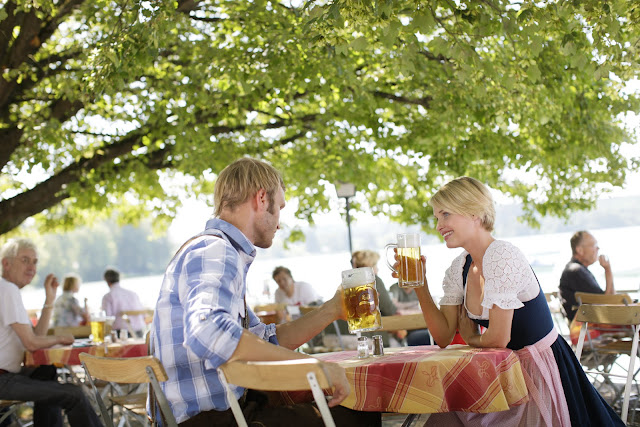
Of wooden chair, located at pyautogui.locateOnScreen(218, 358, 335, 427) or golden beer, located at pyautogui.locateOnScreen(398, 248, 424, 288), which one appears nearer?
wooden chair, located at pyautogui.locateOnScreen(218, 358, 335, 427)

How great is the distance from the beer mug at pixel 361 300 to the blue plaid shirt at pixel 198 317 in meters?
0.43

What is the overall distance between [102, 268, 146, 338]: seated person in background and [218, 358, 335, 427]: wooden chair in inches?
278

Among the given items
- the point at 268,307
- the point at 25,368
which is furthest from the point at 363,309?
the point at 268,307

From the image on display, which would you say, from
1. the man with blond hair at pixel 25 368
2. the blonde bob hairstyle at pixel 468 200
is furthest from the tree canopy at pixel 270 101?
the blonde bob hairstyle at pixel 468 200

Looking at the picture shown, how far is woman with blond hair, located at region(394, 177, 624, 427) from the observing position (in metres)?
2.79

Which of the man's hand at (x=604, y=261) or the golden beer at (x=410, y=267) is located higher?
the golden beer at (x=410, y=267)

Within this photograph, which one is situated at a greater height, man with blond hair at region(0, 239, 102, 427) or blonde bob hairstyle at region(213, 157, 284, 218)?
blonde bob hairstyle at region(213, 157, 284, 218)

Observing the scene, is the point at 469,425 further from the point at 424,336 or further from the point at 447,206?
the point at 424,336

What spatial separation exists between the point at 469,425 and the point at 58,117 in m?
6.15

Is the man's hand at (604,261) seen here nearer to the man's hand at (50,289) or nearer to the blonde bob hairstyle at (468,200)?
the blonde bob hairstyle at (468,200)

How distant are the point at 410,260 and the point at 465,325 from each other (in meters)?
0.43

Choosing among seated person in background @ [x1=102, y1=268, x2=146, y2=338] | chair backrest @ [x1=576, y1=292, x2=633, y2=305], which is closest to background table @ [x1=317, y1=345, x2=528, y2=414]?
chair backrest @ [x1=576, y1=292, x2=633, y2=305]

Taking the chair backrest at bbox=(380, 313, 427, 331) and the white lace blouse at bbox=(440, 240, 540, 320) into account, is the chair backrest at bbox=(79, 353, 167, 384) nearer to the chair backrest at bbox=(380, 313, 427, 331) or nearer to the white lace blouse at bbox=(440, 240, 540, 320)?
the white lace blouse at bbox=(440, 240, 540, 320)

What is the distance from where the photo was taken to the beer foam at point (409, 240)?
2994mm
